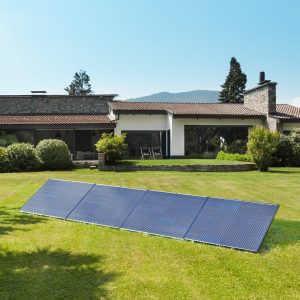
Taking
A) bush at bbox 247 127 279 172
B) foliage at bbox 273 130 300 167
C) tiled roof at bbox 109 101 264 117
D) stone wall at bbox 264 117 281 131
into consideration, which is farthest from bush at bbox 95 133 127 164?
stone wall at bbox 264 117 281 131

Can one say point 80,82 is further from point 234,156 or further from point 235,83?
point 234,156

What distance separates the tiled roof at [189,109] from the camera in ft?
108

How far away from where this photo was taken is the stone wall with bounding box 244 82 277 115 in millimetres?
32562

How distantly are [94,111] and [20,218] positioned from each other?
104 ft

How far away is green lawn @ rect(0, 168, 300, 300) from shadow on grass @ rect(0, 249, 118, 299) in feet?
0.04

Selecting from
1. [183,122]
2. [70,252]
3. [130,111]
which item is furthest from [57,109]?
[70,252]

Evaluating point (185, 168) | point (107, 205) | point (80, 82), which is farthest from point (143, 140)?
point (80, 82)

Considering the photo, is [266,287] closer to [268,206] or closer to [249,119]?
[268,206]

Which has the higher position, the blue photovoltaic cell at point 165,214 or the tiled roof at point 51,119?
the tiled roof at point 51,119

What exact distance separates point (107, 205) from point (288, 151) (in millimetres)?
21553

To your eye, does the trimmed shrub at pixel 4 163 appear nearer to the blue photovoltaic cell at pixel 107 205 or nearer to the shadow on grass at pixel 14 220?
the shadow on grass at pixel 14 220

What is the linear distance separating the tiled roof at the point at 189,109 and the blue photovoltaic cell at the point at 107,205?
2236 centimetres

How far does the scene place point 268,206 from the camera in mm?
7797

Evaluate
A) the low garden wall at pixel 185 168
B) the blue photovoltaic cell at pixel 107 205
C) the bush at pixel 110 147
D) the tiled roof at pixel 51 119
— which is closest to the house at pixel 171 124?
the tiled roof at pixel 51 119
